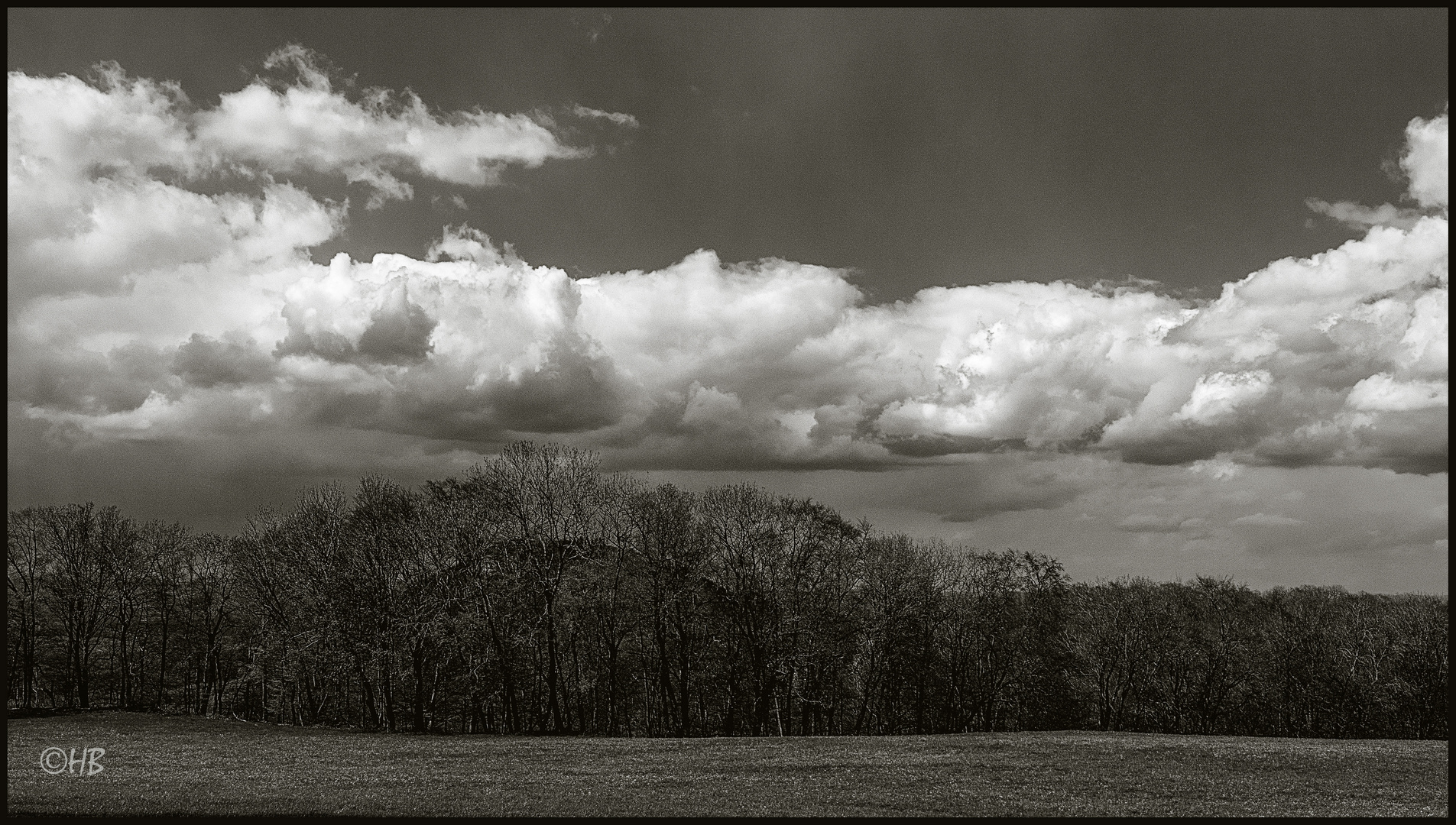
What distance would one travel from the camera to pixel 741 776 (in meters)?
36.5

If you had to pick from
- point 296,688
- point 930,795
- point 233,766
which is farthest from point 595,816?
point 296,688

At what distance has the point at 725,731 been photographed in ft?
239

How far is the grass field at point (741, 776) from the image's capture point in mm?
28422

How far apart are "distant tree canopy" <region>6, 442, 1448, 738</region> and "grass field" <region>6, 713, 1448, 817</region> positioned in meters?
14.7

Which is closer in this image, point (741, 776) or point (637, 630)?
point (741, 776)

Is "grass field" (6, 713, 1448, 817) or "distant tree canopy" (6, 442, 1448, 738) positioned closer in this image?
"grass field" (6, 713, 1448, 817)

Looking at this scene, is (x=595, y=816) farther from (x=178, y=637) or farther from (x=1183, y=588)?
(x=1183, y=588)

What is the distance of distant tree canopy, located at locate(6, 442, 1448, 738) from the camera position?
6900cm

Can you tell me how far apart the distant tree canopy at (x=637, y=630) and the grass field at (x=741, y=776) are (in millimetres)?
14687

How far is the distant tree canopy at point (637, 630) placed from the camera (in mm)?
69000

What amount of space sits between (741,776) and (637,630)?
1456 inches

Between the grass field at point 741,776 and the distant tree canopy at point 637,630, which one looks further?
the distant tree canopy at point 637,630

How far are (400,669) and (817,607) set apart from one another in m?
31.2

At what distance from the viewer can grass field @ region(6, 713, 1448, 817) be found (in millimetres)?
28422
